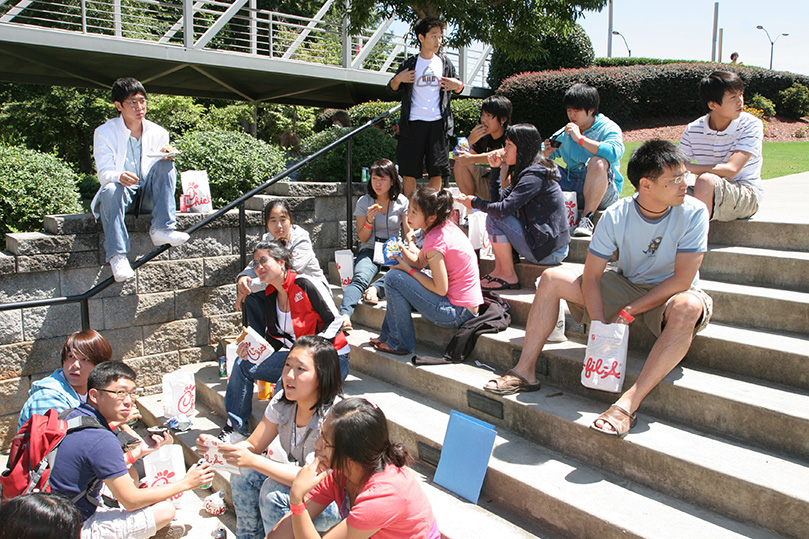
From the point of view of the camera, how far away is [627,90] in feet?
42.7

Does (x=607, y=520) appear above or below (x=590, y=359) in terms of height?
below

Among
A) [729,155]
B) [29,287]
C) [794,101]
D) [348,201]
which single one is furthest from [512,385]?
[794,101]

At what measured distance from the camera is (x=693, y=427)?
3105 millimetres

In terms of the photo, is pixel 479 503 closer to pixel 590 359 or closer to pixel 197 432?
pixel 590 359

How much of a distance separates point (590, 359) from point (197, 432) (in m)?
2.85

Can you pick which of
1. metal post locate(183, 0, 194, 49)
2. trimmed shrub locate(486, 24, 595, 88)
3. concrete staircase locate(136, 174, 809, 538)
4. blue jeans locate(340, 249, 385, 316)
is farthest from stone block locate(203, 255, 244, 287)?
trimmed shrub locate(486, 24, 595, 88)

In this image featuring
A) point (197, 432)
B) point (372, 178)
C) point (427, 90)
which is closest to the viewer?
point (197, 432)

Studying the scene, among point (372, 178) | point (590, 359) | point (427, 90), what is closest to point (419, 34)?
point (427, 90)

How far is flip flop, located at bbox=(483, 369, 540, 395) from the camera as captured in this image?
352cm

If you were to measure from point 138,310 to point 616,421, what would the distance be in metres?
3.89

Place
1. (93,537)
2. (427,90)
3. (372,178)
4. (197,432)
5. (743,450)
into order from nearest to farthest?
(743,450)
(93,537)
(197,432)
(372,178)
(427,90)

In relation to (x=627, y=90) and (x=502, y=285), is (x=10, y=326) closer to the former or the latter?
(x=502, y=285)

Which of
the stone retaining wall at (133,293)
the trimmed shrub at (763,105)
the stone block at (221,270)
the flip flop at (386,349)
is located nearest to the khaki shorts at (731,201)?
the flip flop at (386,349)

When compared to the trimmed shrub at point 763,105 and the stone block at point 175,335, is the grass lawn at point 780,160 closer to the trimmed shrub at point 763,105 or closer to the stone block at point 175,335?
the trimmed shrub at point 763,105
